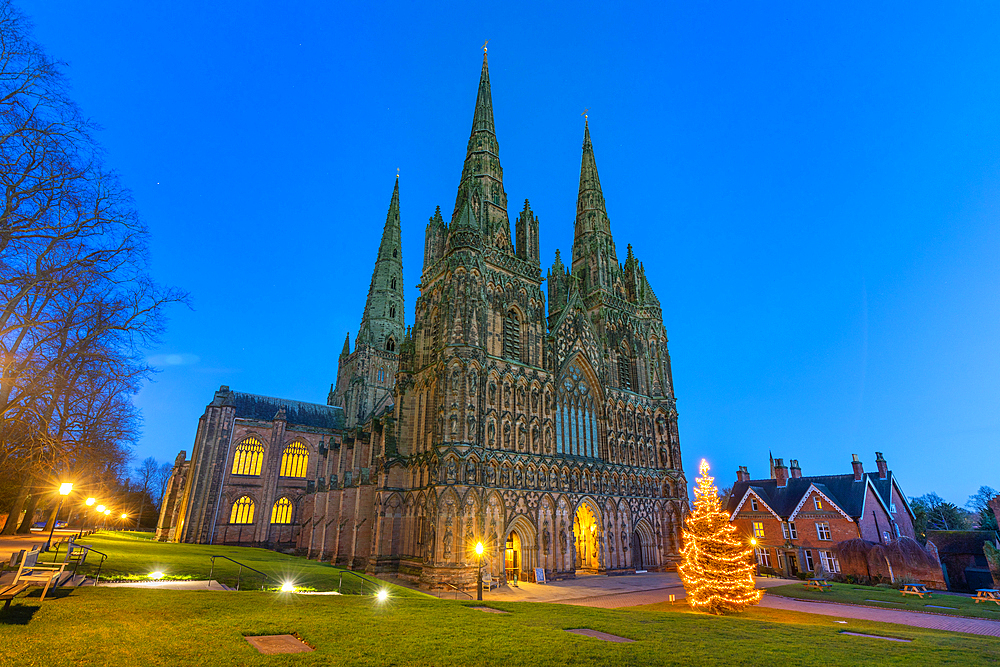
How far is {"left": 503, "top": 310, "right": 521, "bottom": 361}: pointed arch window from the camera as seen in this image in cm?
3541

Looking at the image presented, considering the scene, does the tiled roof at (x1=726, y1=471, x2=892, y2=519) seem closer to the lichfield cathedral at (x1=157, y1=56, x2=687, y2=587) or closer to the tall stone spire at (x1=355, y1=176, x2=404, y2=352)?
the lichfield cathedral at (x1=157, y1=56, x2=687, y2=587)

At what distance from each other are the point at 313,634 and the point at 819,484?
3954 centimetres

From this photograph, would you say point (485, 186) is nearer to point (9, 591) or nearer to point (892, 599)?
point (9, 591)

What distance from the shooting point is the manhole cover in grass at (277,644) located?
8.87 m

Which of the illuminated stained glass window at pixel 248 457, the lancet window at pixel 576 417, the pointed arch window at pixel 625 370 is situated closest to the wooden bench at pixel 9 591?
the lancet window at pixel 576 417

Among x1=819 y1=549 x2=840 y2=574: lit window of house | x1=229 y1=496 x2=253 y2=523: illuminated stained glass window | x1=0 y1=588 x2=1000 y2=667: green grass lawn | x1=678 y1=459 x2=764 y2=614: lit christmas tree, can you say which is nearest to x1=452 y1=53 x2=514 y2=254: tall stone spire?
x1=678 y1=459 x2=764 y2=614: lit christmas tree

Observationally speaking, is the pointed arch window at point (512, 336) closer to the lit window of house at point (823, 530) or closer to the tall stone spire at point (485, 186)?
the tall stone spire at point (485, 186)

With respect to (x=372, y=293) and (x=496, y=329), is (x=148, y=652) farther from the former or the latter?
(x=372, y=293)

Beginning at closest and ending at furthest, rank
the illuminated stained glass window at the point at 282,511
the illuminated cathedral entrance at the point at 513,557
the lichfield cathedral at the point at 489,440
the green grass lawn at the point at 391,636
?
the green grass lawn at the point at 391,636 → the lichfield cathedral at the point at 489,440 → the illuminated cathedral entrance at the point at 513,557 → the illuminated stained glass window at the point at 282,511

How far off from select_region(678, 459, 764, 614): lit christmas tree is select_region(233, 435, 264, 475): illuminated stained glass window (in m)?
43.7

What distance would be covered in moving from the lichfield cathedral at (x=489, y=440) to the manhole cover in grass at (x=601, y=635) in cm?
1601

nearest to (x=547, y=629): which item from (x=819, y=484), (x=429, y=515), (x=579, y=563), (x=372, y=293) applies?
(x=429, y=515)

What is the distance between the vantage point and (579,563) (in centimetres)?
3556

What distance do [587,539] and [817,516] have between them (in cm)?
1691
